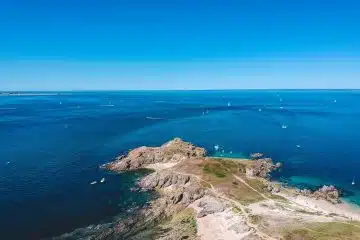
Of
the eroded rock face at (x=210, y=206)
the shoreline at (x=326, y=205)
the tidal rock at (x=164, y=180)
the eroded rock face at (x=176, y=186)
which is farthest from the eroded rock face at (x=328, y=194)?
the tidal rock at (x=164, y=180)

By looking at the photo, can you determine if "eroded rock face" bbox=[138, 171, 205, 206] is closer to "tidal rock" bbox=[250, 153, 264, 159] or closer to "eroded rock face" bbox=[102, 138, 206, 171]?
"eroded rock face" bbox=[102, 138, 206, 171]

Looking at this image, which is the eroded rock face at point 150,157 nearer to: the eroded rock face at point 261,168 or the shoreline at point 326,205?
the eroded rock face at point 261,168

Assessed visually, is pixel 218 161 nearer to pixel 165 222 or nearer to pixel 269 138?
pixel 165 222

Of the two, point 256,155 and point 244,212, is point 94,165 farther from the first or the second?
point 244,212

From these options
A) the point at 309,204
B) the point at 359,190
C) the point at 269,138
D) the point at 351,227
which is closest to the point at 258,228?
the point at 351,227

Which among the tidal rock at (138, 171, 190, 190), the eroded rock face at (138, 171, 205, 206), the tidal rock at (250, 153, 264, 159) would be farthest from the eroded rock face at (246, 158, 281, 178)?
the tidal rock at (138, 171, 190, 190)

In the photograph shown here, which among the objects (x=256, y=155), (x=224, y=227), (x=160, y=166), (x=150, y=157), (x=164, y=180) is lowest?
(x=224, y=227)

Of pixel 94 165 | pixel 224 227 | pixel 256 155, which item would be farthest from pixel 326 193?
pixel 94 165
